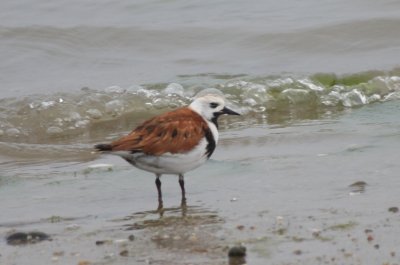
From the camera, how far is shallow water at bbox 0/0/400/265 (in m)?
6.01

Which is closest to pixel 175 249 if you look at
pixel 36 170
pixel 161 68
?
pixel 36 170

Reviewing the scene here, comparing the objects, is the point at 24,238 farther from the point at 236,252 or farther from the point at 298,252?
the point at 298,252

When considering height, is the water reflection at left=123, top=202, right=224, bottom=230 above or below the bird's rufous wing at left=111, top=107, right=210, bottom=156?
below

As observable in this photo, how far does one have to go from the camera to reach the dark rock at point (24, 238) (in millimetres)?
6102

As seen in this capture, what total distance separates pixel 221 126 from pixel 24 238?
451 centimetres

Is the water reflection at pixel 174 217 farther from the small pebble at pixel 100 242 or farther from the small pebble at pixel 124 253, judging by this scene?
the small pebble at pixel 124 253

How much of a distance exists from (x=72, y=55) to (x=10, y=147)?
4.03m

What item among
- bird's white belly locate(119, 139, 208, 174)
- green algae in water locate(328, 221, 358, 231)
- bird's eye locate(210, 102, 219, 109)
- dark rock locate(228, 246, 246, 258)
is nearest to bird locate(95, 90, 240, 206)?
bird's white belly locate(119, 139, 208, 174)

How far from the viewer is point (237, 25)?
1424 cm

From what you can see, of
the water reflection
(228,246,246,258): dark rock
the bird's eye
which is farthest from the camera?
the bird's eye

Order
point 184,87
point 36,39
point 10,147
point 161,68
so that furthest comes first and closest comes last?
point 36,39
point 161,68
point 184,87
point 10,147

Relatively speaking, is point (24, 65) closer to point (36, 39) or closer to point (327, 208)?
point (36, 39)

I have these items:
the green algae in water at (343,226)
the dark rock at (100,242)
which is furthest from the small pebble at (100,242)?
the green algae in water at (343,226)

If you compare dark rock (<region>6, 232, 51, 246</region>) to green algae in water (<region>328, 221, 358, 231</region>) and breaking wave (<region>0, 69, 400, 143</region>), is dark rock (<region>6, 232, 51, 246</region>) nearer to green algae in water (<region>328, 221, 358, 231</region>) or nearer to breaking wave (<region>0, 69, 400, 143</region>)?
green algae in water (<region>328, 221, 358, 231</region>)
